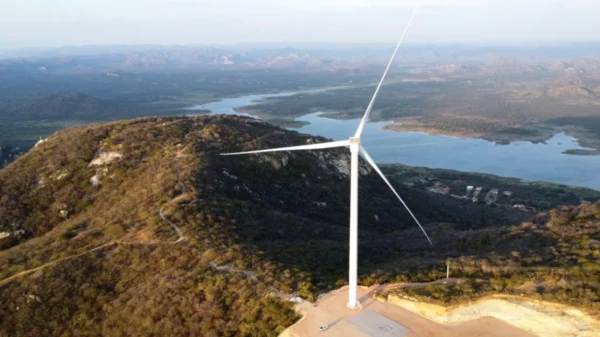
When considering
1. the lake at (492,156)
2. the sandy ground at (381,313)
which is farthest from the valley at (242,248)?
the lake at (492,156)

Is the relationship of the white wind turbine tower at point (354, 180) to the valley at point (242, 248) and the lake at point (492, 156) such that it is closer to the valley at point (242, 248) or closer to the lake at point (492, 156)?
the valley at point (242, 248)

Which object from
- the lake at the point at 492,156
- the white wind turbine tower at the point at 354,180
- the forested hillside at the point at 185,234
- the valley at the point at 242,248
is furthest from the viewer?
the lake at the point at 492,156

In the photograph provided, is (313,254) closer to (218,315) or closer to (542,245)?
(218,315)

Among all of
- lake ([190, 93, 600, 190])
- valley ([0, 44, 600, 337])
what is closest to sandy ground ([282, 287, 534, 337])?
valley ([0, 44, 600, 337])

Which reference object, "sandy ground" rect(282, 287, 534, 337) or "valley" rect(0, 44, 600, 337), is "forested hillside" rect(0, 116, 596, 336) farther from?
"sandy ground" rect(282, 287, 534, 337)

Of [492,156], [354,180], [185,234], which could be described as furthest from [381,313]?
[492,156]

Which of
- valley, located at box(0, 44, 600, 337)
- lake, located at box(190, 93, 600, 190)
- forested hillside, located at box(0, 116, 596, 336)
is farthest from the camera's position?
lake, located at box(190, 93, 600, 190)

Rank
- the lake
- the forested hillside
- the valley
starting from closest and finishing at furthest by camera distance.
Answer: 1. the valley
2. the forested hillside
3. the lake
